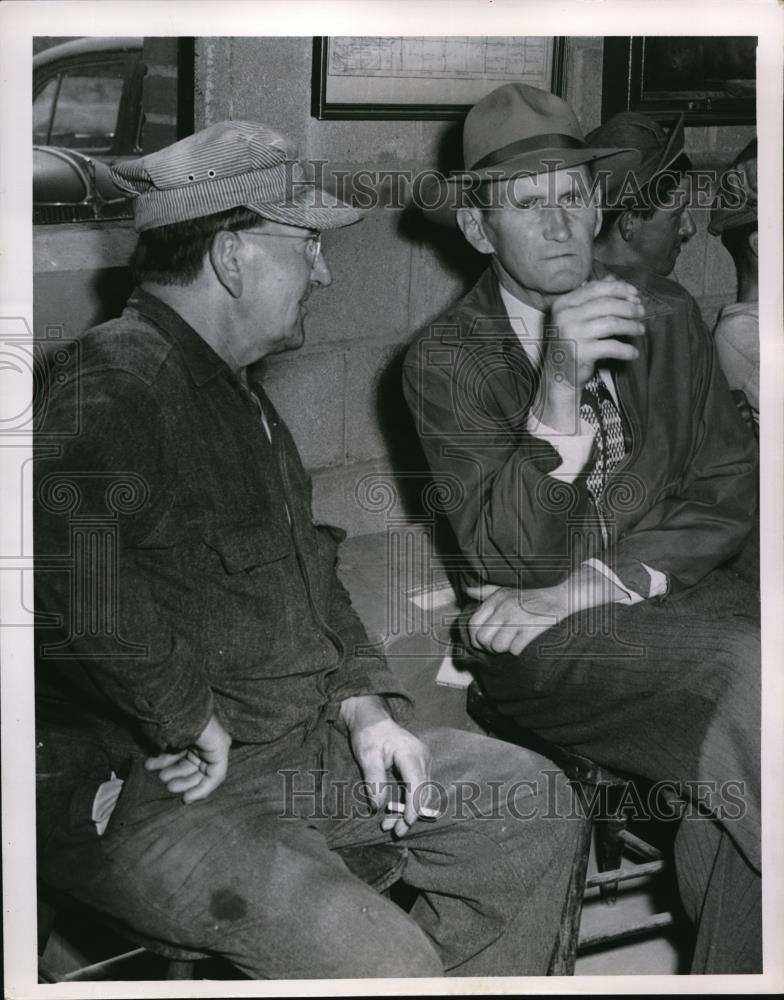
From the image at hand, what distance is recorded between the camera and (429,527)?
227 cm

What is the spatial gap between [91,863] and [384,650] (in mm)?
614

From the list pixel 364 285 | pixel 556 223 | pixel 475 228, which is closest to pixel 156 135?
pixel 364 285

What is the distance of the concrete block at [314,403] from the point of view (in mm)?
2340

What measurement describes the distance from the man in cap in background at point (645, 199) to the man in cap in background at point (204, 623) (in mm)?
555

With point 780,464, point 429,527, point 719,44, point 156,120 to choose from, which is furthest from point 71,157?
point 780,464

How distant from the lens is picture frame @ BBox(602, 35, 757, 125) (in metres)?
2.17

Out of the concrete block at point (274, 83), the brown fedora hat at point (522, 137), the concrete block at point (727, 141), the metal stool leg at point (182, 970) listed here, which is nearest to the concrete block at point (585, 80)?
the brown fedora hat at point (522, 137)

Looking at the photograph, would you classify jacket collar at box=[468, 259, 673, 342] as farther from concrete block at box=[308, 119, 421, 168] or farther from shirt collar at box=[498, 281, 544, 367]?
concrete block at box=[308, 119, 421, 168]

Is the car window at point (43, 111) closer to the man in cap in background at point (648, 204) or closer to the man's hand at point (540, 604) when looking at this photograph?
the man in cap in background at point (648, 204)

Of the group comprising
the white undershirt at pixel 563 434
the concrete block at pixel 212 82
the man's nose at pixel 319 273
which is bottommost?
the white undershirt at pixel 563 434

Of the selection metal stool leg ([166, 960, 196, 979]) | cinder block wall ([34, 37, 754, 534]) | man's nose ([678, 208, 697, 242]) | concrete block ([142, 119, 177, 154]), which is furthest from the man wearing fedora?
metal stool leg ([166, 960, 196, 979])

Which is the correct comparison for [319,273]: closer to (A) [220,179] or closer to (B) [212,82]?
(A) [220,179]

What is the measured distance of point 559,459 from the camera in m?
2.15

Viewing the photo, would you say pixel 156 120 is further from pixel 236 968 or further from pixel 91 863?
pixel 236 968
